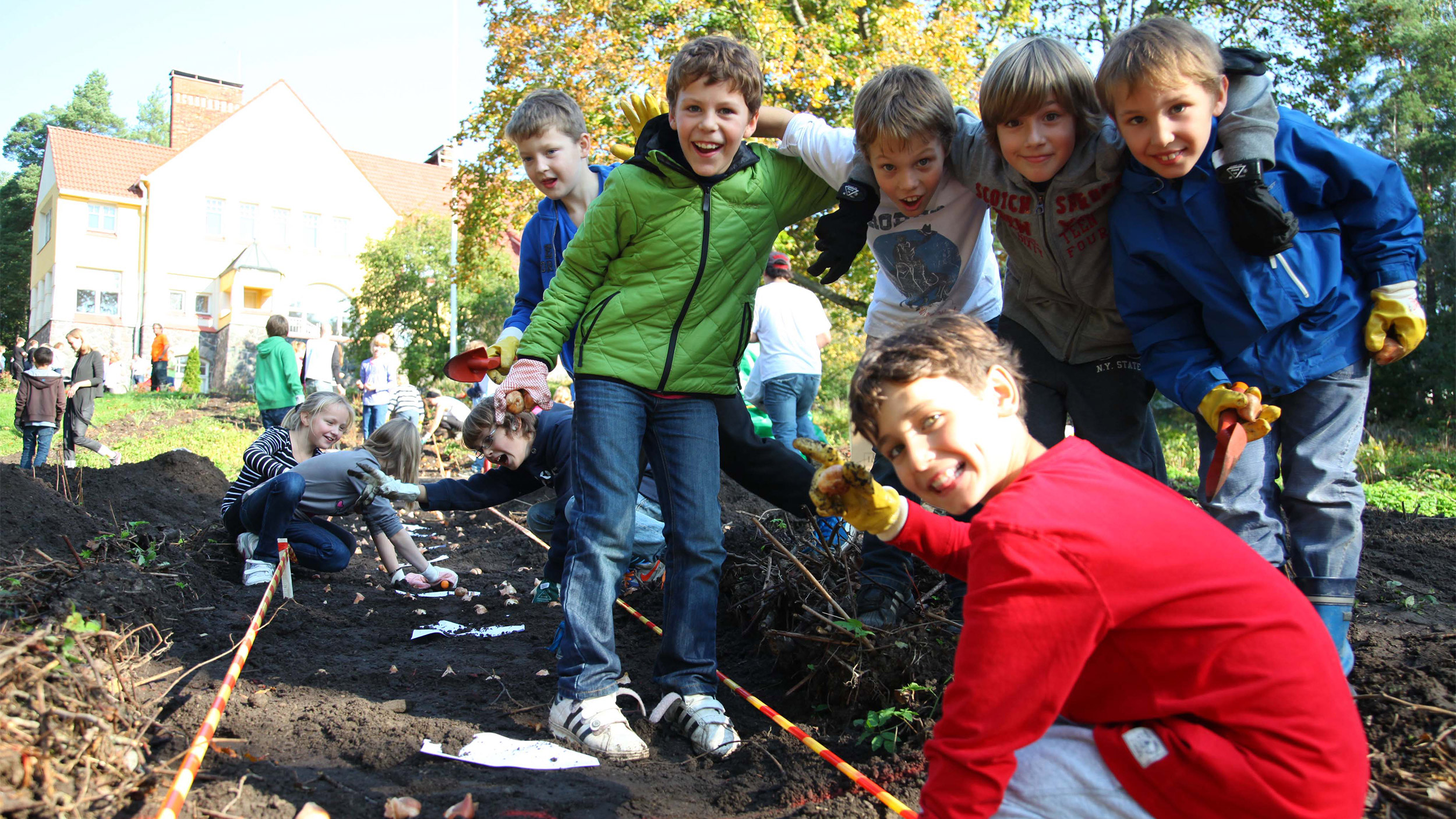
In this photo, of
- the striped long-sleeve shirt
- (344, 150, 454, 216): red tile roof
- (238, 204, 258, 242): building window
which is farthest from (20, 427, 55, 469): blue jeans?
(344, 150, 454, 216): red tile roof

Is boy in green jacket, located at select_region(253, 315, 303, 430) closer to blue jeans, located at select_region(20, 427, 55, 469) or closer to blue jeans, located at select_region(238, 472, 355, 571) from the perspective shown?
blue jeans, located at select_region(20, 427, 55, 469)

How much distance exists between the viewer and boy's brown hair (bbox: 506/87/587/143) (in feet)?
11.0

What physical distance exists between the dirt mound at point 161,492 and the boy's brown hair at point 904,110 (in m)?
5.60

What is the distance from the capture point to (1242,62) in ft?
7.88

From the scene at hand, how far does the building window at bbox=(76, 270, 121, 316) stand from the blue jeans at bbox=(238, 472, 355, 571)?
3622 centimetres

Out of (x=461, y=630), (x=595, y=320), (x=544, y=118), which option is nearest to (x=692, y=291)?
(x=595, y=320)

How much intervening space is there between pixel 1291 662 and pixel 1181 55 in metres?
1.54

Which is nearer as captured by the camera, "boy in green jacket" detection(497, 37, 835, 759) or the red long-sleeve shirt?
the red long-sleeve shirt

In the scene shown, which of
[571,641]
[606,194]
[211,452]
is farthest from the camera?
[211,452]

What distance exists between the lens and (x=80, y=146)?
122 feet

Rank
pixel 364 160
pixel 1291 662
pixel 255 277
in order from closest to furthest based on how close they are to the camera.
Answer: pixel 1291 662 → pixel 255 277 → pixel 364 160

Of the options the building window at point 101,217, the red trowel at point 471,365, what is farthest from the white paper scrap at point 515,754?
Answer: the building window at point 101,217

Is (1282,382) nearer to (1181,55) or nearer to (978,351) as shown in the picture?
(1181,55)

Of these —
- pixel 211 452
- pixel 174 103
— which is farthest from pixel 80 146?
pixel 211 452
